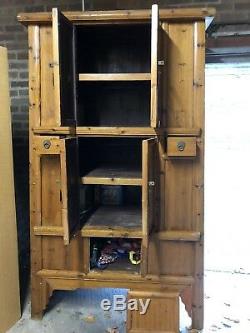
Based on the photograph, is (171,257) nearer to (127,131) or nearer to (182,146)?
(182,146)

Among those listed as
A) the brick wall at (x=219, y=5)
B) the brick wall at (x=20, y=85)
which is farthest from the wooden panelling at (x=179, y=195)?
the brick wall at (x=20, y=85)

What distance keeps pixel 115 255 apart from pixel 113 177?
57 cm

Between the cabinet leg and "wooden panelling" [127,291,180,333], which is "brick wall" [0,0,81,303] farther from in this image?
"wooden panelling" [127,291,180,333]

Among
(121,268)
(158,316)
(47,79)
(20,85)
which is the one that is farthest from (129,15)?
(158,316)

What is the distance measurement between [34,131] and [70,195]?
43 cm

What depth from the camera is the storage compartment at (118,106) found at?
8.80ft

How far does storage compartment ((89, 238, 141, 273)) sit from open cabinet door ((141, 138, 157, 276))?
12.9 inches

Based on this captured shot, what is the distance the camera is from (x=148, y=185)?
1.96 metres

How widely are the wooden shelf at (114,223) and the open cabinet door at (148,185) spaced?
5.1 inches

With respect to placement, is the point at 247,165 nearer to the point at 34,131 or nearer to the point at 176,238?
the point at 176,238

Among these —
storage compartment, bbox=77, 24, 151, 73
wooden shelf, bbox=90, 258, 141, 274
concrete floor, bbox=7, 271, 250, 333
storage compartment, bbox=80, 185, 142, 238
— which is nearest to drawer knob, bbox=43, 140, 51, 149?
storage compartment, bbox=80, 185, 142, 238

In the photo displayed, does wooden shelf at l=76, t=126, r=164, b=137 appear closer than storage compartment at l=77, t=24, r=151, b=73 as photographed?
Yes

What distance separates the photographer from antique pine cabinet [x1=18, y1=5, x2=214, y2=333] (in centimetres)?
211

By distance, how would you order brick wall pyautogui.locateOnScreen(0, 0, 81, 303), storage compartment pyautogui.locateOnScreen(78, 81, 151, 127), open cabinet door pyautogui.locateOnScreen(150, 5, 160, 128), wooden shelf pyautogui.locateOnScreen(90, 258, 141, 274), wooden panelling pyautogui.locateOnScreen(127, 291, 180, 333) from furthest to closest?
brick wall pyautogui.locateOnScreen(0, 0, 81, 303), storage compartment pyautogui.locateOnScreen(78, 81, 151, 127), wooden shelf pyautogui.locateOnScreen(90, 258, 141, 274), wooden panelling pyautogui.locateOnScreen(127, 291, 180, 333), open cabinet door pyautogui.locateOnScreen(150, 5, 160, 128)
